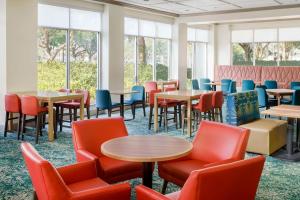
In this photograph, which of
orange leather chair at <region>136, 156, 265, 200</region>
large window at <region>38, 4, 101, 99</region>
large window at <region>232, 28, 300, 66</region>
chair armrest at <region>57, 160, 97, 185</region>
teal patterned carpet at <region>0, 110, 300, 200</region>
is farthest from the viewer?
large window at <region>232, 28, 300, 66</region>

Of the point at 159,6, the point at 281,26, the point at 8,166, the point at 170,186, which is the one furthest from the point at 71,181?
the point at 281,26

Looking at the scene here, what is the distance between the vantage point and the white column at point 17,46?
7523mm

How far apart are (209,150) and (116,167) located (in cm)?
96

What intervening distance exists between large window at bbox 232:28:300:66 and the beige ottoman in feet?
30.5

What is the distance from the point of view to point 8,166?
5.08 metres

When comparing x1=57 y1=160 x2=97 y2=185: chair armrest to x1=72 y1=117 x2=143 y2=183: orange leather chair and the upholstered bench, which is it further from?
the upholstered bench

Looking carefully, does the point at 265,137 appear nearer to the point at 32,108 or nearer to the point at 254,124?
the point at 254,124

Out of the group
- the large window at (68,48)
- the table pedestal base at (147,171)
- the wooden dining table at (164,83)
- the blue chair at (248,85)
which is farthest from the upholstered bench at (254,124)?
the wooden dining table at (164,83)

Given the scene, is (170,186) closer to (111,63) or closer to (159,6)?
(111,63)

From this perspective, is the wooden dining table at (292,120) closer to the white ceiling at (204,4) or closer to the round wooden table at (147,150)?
the round wooden table at (147,150)

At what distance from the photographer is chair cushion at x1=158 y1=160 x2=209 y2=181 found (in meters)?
3.37

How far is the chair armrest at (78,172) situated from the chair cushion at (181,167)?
741 mm

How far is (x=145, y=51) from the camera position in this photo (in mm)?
12586

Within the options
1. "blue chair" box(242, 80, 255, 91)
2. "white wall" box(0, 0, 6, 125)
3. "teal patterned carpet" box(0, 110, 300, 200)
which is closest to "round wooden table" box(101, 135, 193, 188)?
"teal patterned carpet" box(0, 110, 300, 200)
